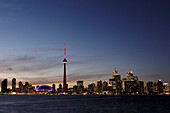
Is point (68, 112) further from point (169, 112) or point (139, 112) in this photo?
point (169, 112)

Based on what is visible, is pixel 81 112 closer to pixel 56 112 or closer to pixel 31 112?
pixel 56 112

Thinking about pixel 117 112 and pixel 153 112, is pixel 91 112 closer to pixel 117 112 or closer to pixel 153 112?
pixel 117 112

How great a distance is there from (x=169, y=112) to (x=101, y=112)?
25.5 meters

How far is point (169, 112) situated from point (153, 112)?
20.8ft

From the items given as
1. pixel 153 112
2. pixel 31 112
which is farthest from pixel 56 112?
pixel 153 112

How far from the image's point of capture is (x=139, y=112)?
85000 millimetres

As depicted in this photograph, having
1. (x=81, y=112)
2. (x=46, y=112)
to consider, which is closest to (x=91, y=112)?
(x=81, y=112)

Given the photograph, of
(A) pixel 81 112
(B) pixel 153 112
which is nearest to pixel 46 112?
(A) pixel 81 112

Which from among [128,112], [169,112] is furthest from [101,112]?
[169,112]

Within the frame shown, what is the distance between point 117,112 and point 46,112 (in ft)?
85.1

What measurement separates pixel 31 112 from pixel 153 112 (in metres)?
44.8

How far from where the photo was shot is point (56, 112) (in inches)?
3364

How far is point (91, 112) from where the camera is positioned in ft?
278

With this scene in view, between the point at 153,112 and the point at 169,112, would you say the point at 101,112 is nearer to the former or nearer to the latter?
the point at 153,112
